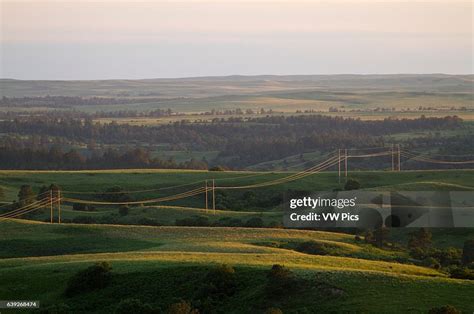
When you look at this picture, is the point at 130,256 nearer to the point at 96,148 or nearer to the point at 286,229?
the point at 286,229

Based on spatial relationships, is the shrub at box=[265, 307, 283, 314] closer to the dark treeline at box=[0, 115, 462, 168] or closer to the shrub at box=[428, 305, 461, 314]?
the shrub at box=[428, 305, 461, 314]

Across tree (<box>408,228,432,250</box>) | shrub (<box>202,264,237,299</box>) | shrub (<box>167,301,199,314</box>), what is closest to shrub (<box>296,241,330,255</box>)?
tree (<box>408,228,432,250</box>)

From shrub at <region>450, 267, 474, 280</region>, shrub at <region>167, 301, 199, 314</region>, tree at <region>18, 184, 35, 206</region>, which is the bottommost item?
tree at <region>18, 184, 35, 206</region>

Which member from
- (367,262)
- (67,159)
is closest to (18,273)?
(367,262)

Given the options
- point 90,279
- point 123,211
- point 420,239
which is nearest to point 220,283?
point 90,279

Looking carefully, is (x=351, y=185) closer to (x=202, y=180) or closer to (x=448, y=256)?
(x=202, y=180)

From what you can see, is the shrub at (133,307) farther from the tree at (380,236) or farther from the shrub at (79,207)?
the shrub at (79,207)
